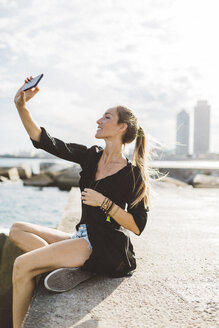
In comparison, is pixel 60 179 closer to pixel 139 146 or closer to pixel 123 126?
pixel 139 146

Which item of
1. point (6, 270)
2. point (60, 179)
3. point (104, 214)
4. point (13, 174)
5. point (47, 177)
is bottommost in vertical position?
point (13, 174)

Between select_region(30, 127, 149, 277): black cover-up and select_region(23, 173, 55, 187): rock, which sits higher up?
select_region(30, 127, 149, 277): black cover-up

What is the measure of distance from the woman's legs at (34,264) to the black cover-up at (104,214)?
119 millimetres

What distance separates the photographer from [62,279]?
9.17ft

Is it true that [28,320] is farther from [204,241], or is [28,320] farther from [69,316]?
[204,241]

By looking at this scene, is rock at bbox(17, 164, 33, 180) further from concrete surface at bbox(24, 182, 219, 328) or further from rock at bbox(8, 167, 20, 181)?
concrete surface at bbox(24, 182, 219, 328)

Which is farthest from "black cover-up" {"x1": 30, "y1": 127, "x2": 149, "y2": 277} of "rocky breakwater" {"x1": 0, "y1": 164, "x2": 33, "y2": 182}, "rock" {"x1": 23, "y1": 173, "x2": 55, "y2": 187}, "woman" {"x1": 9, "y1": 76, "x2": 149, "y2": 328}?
"rocky breakwater" {"x1": 0, "y1": 164, "x2": 33, "y2": 182}

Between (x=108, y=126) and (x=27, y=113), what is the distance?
0.69m

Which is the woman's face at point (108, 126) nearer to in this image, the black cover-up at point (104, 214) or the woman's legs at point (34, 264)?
the black cover-up at point (104, 214)

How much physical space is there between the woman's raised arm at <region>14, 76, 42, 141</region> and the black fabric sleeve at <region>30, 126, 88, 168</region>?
5 centimetres

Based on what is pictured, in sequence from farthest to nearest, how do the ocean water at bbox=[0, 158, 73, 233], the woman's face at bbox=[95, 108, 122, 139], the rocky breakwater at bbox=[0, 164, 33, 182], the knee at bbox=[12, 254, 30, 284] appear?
1. the rocky breakwater at bbox=[0, 164, 33, 182]
2. the ocean water at bbox=[0, 158, 73, 233]
3. the woman's face at bbox=[95, 108, 122, 139]
4. the knee at bbox=[12, 254, 30, 284]

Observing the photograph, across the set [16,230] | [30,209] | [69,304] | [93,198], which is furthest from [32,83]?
[30,209]

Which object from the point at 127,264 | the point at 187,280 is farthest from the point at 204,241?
the point at 127,264

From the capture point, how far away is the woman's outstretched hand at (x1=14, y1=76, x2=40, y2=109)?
300 centimetres
